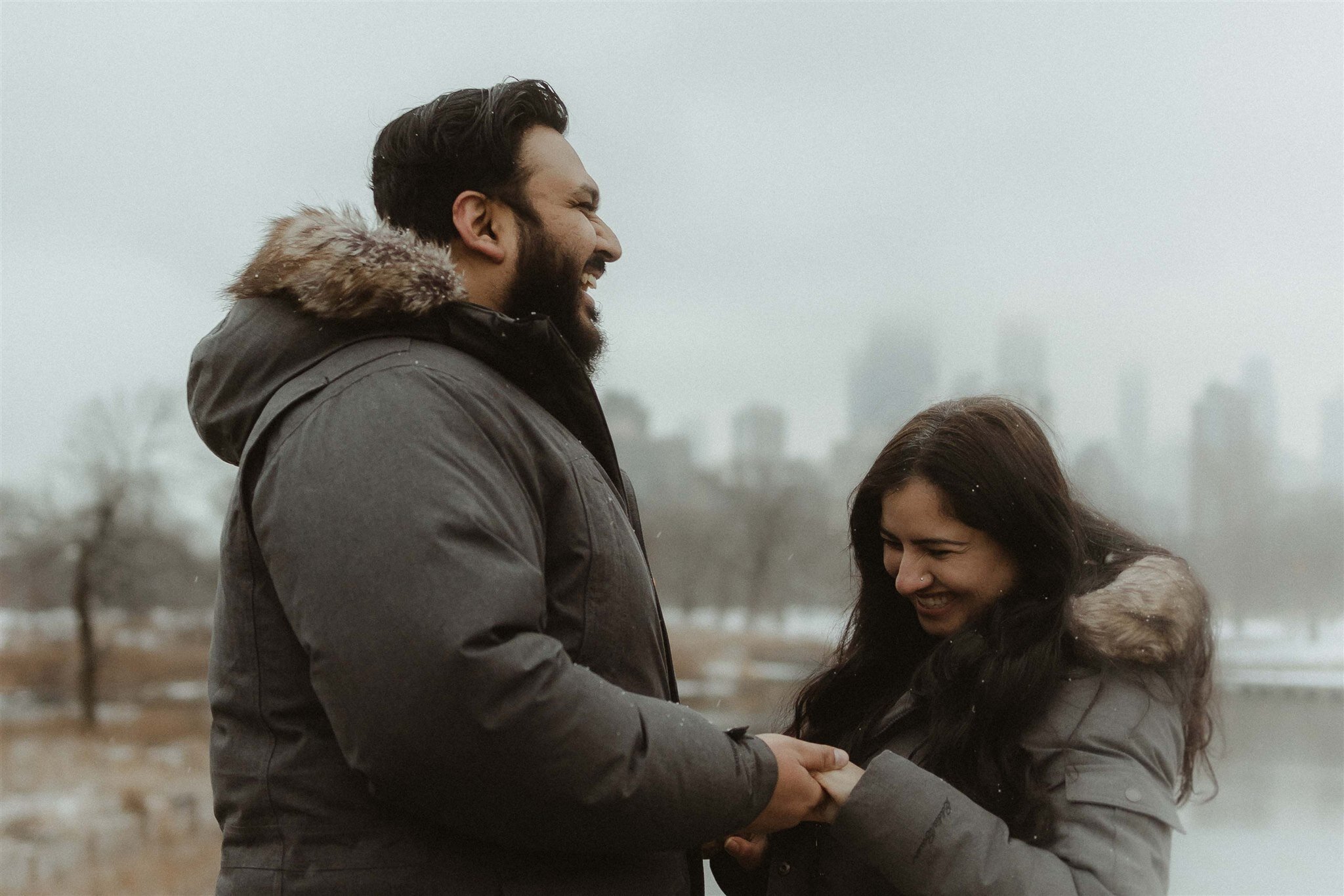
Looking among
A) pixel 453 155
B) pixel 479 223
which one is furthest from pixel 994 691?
pixel 453 155

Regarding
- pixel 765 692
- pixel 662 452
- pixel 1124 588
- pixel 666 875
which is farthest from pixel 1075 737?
pixel 662 452

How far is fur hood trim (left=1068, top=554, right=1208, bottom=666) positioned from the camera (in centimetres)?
168

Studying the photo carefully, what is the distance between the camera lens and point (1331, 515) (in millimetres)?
31906

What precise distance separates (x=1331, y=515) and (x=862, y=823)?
35733 mm

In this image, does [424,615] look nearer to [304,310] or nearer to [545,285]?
[304,310]

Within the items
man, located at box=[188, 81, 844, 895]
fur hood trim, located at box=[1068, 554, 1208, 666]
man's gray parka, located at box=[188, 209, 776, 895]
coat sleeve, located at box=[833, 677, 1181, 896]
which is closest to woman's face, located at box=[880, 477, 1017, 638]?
fur hood trim, located at box=[1068, 554, 1208, 666]

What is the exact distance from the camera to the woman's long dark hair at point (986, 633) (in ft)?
5.55

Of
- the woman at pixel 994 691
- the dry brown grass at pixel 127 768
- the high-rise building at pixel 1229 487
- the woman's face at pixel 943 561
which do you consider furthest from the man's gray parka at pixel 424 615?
the high-rise building at pixel 1229 487

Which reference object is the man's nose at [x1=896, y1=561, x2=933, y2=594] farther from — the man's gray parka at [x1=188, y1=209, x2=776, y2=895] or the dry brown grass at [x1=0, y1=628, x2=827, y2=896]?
the dry brown grass at [x1=0, y1=628, x2=827, y2=896]

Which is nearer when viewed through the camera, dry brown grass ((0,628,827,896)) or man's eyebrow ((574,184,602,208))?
man's eyebrow ((574,184,602,208))

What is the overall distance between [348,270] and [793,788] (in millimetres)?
876

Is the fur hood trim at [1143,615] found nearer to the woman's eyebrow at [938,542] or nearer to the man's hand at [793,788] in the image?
the woman's eyebrow at [938,542]

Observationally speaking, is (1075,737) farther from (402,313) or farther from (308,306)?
(308,306)

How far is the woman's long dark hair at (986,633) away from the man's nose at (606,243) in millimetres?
611
